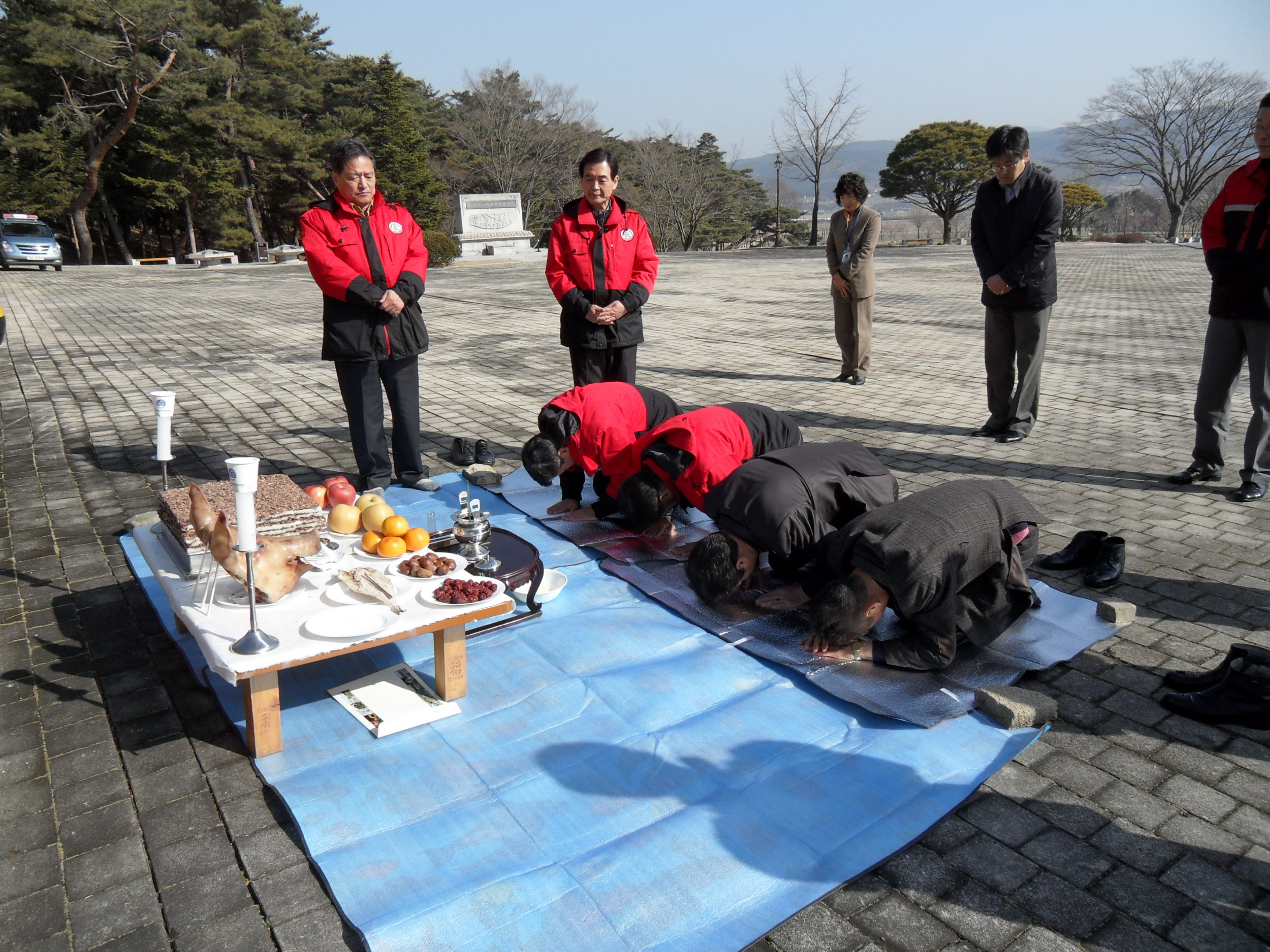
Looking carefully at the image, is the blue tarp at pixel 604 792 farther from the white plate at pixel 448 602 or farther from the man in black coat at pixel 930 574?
the white plate at pixel 448 602

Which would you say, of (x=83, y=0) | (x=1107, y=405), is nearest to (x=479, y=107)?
(x=83, y=0)

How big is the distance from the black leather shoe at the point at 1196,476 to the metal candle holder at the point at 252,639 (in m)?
5.10

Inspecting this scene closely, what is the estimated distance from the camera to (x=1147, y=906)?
212 cm

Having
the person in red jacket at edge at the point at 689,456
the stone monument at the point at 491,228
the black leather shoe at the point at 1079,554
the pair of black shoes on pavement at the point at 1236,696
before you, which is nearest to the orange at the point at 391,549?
the person in red jacket at edge at the point at 689,456

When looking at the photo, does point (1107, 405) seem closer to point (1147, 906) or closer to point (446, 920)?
point (1147, 906)

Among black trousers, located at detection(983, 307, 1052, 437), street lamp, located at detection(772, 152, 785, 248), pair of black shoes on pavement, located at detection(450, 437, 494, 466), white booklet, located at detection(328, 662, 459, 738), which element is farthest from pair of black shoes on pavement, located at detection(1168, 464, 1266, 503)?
street lamp, located at detection(772, 152, 785, 248)

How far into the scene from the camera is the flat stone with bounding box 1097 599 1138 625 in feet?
11.4

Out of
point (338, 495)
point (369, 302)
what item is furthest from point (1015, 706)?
point (369, 302)

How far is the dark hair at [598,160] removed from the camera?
483cm

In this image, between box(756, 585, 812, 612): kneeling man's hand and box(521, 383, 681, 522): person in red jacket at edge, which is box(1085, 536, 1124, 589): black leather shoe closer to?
box(756, 585, 812, 612): kneeling man's hand

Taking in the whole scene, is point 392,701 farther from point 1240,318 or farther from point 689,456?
point 1240,318

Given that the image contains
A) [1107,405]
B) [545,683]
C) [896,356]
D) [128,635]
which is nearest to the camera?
[545,683]

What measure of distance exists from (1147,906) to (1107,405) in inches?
244

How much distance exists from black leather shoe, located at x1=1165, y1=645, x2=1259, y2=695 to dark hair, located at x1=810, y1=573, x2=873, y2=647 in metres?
1.05
